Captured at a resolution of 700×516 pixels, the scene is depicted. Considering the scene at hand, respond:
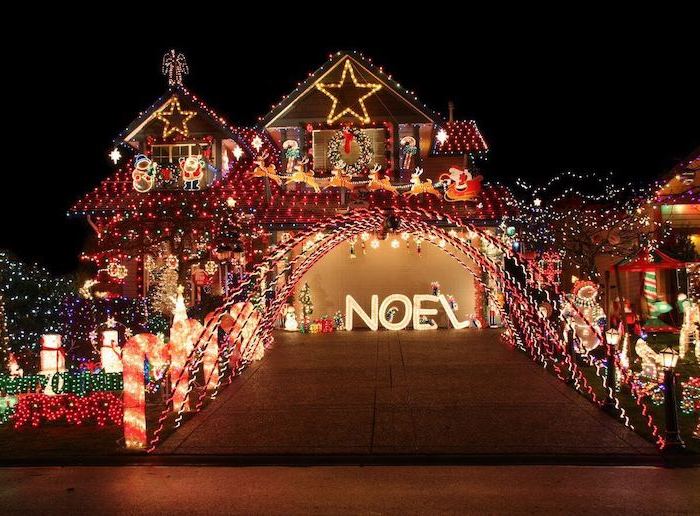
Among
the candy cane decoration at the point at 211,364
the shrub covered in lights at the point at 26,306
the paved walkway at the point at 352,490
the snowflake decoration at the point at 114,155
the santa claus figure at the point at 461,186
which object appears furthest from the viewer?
the snowflake decoration at the point at 114,155

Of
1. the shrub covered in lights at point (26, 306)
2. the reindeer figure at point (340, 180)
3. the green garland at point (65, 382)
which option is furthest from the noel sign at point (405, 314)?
the green garland at point (65, 382)

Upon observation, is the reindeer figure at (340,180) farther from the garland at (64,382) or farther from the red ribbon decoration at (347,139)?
the garland at (64,382)

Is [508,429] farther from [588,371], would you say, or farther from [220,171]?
[220,171]

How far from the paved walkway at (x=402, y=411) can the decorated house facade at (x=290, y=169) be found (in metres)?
5.48

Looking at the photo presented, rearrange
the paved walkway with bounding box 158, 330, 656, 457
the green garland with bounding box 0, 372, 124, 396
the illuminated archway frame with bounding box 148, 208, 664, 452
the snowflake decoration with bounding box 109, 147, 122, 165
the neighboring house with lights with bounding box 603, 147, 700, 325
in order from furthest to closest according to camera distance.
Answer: the neighboring house with lights with bounding box 603, 147, 700, 325
the snowflake decoration with bounding box 109, 147, 122, 165
the green garland with bounding box 0, 372, 124, 396
the illuminated archway frame with bounding box 148, 208, 664, 452
the paved walkway with bounding box 158, 330, 656, 457

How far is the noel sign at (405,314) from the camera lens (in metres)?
20.0

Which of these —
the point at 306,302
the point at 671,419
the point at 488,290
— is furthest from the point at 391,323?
the point at 671,419

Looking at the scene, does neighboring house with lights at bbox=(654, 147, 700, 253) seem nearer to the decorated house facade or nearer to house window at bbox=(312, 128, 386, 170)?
the decorated house facade

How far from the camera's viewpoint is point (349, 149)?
21.4 m

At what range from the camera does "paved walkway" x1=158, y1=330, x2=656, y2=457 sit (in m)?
8.90

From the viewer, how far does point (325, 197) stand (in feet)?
69.5

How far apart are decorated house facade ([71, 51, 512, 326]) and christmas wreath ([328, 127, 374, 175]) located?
1.2 inches

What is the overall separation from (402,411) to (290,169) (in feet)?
39.9

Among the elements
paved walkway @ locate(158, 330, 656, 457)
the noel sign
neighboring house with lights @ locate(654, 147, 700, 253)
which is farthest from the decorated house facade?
neighboring house with lights @ locate(654, 147, 700, 253)
